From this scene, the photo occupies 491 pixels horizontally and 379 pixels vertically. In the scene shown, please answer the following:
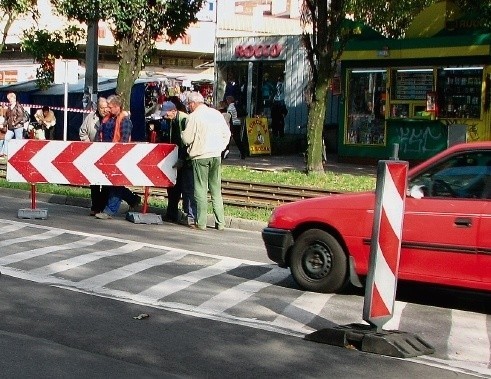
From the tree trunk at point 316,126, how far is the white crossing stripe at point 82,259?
8.97 m

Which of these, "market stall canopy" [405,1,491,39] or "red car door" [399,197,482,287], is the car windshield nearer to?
"red car door" [399,197,482,287]

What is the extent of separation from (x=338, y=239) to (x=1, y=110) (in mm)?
22441

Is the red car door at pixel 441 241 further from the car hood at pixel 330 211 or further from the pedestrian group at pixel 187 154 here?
the pedestrian group at pixel 187 154

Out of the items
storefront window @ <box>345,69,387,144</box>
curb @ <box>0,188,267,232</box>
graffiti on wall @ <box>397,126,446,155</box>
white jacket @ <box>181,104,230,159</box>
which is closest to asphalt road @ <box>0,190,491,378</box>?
white jacket @ <box>181,104,230,159</box>

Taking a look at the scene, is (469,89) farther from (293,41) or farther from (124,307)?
(124,307)

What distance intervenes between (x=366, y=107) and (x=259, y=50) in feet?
40.2

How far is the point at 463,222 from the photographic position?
905 cm

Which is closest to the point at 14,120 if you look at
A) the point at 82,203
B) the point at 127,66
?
the point at 127,66

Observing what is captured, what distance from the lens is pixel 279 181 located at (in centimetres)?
2022

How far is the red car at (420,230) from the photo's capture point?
9.03 m

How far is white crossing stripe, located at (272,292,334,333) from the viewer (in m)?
8.55

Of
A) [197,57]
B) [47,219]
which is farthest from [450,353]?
[197,57]

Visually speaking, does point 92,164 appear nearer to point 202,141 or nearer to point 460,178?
point 202,141

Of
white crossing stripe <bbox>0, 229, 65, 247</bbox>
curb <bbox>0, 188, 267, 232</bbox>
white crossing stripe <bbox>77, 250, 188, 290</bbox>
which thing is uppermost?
white crossing stripe <bbox>0, 229, 65, 247</bbox>
